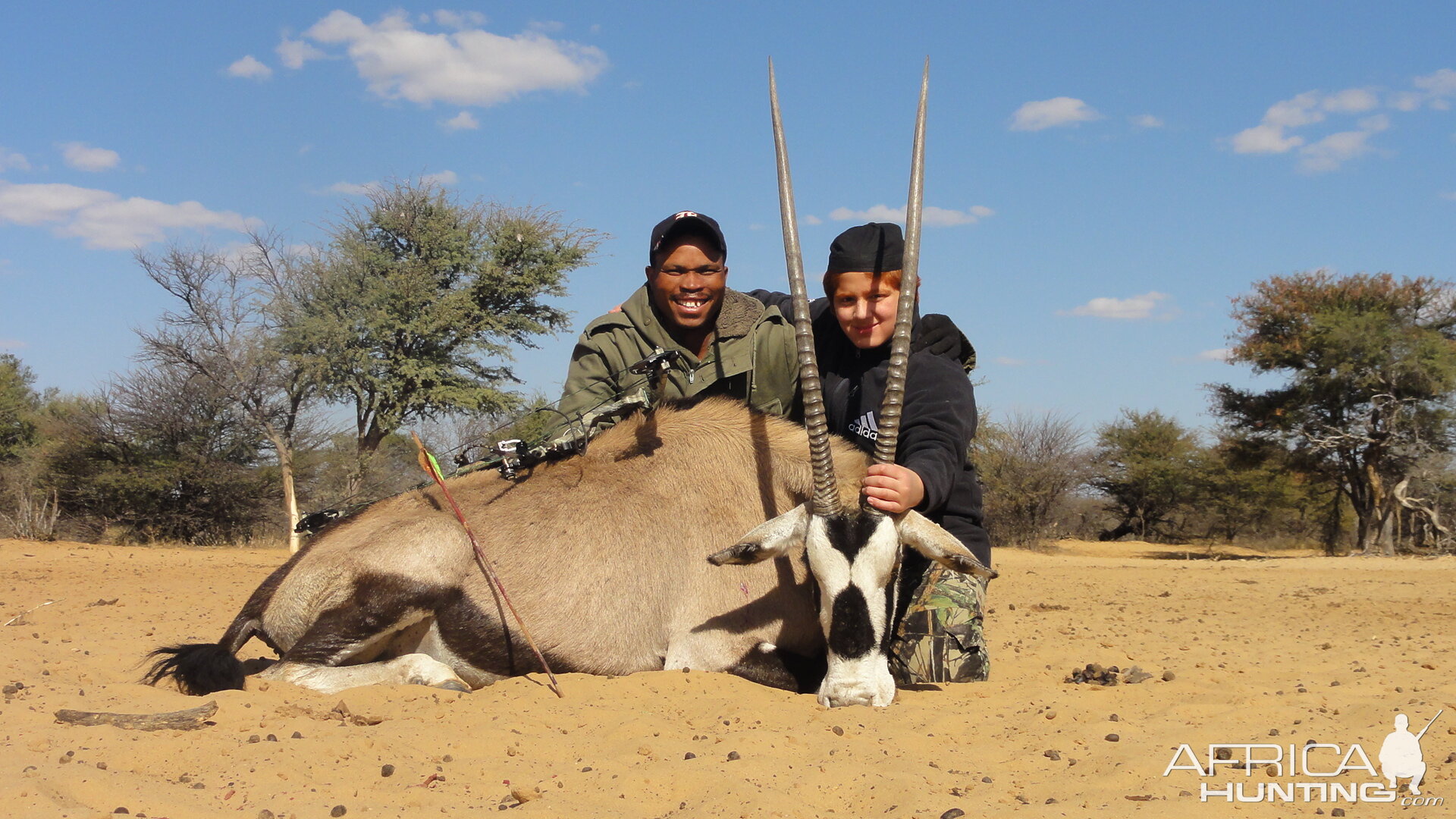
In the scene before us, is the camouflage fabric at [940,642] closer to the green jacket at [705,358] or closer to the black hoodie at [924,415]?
the black hoodie at [924,415]

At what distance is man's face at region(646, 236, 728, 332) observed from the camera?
5672 millimetres

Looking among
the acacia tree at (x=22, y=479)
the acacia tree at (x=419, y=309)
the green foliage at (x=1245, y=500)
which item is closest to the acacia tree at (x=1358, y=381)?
the green foliage at (x=1245, y=500)

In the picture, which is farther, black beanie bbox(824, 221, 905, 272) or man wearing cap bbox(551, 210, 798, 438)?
man wearing cap bbox(551, 210, 798, 438)

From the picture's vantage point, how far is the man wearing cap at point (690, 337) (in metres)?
5.71

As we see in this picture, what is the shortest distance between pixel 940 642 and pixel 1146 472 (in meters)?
27.5

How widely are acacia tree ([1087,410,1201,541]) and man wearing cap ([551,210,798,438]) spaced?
26.1 metres

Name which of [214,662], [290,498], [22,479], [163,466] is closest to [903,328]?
[214,662]

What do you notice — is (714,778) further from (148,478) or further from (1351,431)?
(1351,431)

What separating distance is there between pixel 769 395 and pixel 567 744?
2809 mm

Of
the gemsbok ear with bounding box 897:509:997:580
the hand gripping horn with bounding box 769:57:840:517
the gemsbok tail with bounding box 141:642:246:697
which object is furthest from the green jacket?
the gemsbok tail with bounding box 141:642:246:697

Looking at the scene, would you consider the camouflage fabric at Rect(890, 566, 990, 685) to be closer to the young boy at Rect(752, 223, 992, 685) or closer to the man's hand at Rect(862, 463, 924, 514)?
the young boy at Rect(752, 223, 992, 685)

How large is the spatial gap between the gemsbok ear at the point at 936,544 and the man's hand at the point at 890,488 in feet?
0.33

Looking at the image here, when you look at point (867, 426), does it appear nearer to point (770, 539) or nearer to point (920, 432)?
point (920, 432)

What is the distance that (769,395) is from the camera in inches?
233
